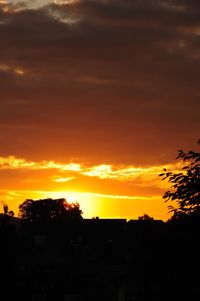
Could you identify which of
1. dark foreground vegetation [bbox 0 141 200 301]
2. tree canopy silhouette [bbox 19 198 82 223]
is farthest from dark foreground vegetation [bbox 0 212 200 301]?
tree canopy silhouette [bbox 19 198 82 223]

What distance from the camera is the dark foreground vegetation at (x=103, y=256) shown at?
4406cm

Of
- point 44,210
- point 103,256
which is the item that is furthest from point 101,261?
point 44,210

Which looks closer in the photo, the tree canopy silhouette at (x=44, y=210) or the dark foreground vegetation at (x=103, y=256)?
the dark foreground vegetation at (x=103, y=256)

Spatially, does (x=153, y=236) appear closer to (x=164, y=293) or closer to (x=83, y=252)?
(x=164, y=293)

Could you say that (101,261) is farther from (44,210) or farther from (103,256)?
(44,210)

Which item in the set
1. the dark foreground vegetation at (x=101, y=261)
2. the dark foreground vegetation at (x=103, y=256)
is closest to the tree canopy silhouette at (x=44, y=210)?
the dark foreground vegetation at (x=103, y=256)

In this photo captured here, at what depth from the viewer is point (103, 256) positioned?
113 metres

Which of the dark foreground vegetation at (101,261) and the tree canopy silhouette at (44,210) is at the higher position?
the tree canopy silhouette at (44,210)

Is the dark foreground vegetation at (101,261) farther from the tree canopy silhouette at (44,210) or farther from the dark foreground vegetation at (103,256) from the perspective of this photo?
the tree canopy silhouette at (44,210)

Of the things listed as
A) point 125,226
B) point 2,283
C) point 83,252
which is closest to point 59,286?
point 83,252

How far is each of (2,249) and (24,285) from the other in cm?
215

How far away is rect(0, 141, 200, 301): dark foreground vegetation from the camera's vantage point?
145 ft

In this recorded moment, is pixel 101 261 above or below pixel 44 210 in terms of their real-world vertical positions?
below

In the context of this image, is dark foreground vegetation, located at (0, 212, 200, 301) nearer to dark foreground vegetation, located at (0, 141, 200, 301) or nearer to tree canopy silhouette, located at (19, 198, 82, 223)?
dark foreground vegetation, located at (0, 141, 200, 301)
